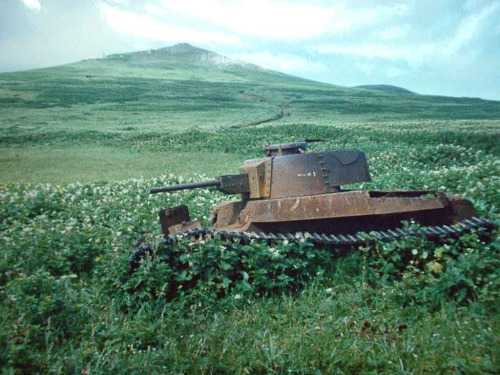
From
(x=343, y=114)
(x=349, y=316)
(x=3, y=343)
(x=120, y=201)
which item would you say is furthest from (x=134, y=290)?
(x=343, y=114)

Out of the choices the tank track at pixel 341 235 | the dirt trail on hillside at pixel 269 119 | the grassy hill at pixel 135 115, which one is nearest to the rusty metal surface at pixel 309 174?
the tank track at pixel 341 235

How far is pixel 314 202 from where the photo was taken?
7121mm

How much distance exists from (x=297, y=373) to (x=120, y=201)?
389 inches

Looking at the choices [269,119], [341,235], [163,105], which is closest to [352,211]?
[341,235]

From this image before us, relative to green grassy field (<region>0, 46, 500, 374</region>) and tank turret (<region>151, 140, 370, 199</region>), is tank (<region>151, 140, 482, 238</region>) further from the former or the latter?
green grassy field (<region>0, 46, 500, 374</region>)

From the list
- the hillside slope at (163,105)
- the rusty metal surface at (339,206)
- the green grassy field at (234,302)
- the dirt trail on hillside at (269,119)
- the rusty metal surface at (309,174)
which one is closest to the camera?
the green grassy field at (234,302)

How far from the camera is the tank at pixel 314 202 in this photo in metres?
6.93

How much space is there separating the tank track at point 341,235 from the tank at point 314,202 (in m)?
0.08

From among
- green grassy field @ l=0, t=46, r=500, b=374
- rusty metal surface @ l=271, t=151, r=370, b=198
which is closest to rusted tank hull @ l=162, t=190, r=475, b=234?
green grassy field @ l=0, t=46, r=500, b=374

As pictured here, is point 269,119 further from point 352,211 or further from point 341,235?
point 341,235

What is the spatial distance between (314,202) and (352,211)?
58 cm

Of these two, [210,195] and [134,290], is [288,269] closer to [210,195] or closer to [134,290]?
[134,290]

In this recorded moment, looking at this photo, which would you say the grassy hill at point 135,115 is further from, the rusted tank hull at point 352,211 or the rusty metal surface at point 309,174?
the rusted tank hull at point 352,211

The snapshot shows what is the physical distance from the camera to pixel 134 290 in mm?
6520
